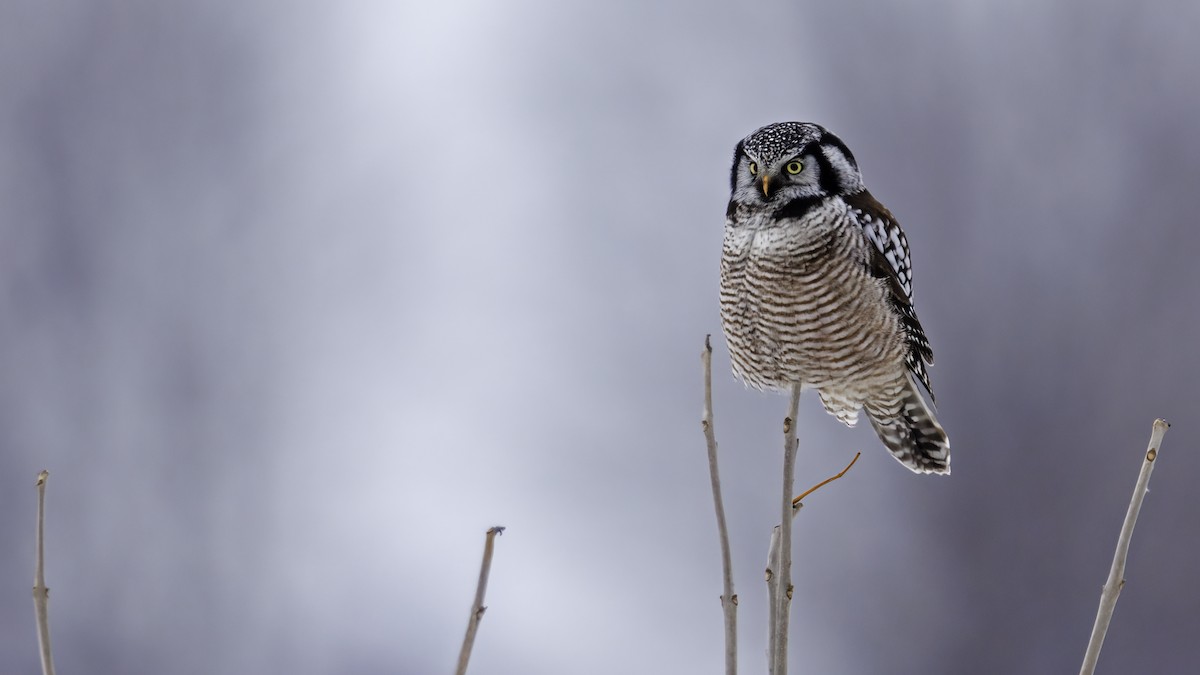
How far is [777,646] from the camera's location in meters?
0.75

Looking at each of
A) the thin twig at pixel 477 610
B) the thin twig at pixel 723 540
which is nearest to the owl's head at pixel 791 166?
the thin twig at pixel 723 540

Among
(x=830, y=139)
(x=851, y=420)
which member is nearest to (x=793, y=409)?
(x=830, y=139)

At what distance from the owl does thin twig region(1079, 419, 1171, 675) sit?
0.55 metres

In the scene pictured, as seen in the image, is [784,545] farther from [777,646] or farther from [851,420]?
[851,420]

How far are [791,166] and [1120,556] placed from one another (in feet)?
2.03

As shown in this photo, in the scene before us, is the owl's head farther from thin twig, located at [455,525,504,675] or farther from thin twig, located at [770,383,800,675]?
thin twig, located at [455,525,504,675]

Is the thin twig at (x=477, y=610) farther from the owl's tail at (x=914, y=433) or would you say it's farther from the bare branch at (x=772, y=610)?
the owl's tail at (x=914, y=433)

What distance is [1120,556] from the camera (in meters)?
0.75

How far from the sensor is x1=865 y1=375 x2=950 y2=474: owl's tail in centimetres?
156

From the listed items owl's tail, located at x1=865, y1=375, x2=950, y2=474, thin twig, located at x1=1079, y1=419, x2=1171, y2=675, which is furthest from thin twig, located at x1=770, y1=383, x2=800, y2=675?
owl's tail, located at x1=865, y1=375, x2=950, y2=474

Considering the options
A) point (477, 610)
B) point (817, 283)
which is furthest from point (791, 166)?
point (477, 610)

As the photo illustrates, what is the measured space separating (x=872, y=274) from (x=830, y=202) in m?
0.16

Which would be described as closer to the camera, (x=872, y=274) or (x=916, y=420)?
(x=872, y=274)

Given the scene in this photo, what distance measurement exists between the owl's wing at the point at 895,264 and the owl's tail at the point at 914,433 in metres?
0.05
